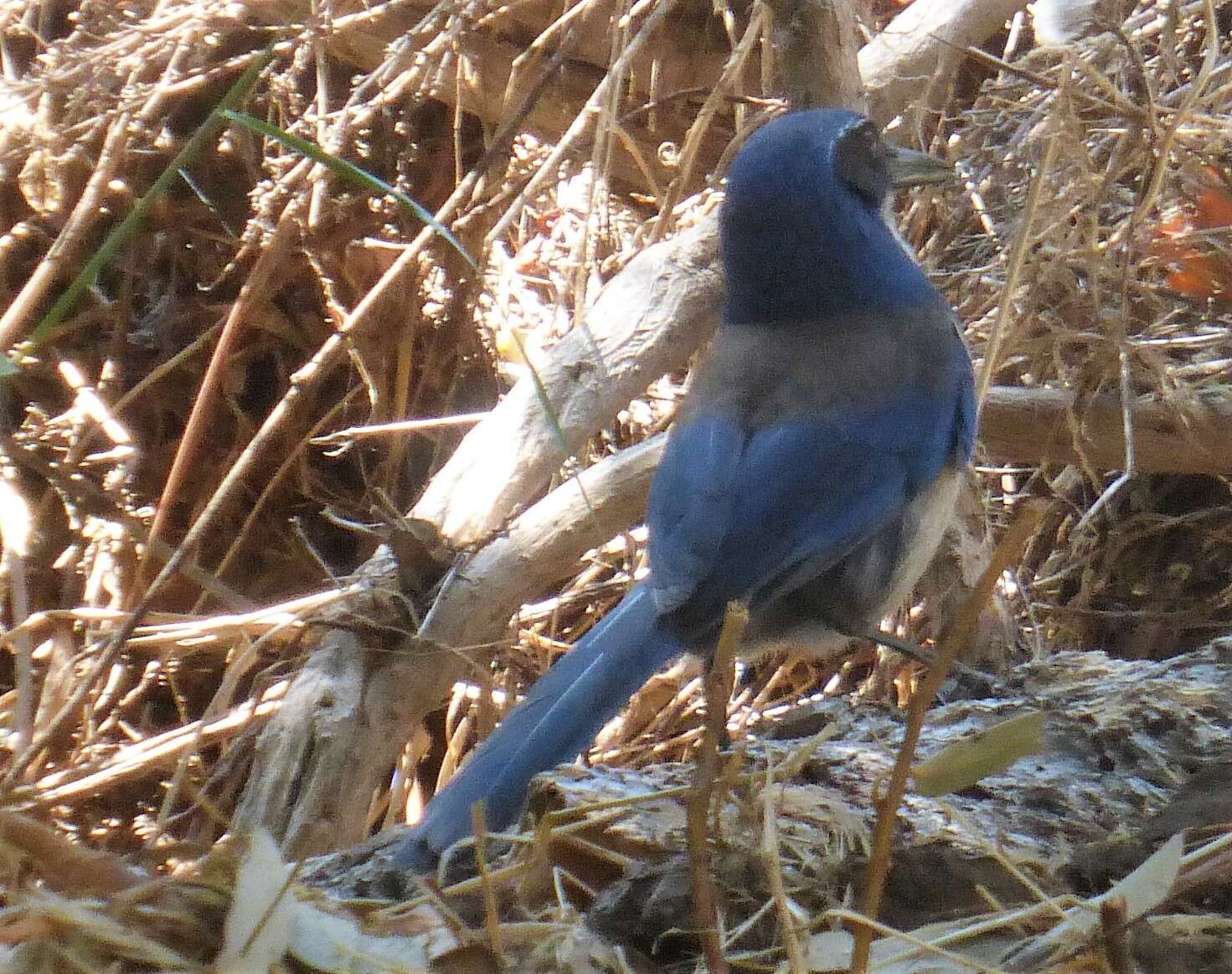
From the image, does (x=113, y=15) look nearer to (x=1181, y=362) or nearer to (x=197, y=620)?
(x=197, y=620)

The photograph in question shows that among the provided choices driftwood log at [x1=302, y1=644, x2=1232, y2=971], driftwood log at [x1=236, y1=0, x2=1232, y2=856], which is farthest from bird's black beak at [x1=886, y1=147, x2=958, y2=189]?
driftwood log at [x1=302, y1=644, x2=1232, y2=971]

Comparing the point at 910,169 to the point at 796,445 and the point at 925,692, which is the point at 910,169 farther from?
the point at 925,692

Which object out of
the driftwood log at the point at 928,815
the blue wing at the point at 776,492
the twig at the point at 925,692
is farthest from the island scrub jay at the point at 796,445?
the twig at the point at 925,692

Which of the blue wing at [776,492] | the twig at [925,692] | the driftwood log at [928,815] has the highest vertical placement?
the twig at [925,692]

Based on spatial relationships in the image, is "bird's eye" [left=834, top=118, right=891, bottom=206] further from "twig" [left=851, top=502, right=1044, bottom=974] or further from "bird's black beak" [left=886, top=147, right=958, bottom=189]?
"twig" [left=851, top=502, right=1044, bottom=974]

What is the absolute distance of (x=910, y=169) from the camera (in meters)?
2.41

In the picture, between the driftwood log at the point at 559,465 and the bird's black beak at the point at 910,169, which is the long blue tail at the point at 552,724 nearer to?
the driftwood log at the point at 559,465

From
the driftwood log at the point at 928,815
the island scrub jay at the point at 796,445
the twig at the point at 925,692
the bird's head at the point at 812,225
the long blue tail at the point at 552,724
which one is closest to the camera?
the twig at the point at 925,692

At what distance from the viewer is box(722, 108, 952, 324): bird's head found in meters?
2.24

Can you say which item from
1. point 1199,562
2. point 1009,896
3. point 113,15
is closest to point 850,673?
point 1199,562

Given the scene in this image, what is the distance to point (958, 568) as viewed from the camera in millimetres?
2512

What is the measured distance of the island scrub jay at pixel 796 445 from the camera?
1.88 meters

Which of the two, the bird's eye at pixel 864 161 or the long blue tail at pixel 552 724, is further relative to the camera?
the bird's eye at pixel 864 161

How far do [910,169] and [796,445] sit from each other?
662mm
